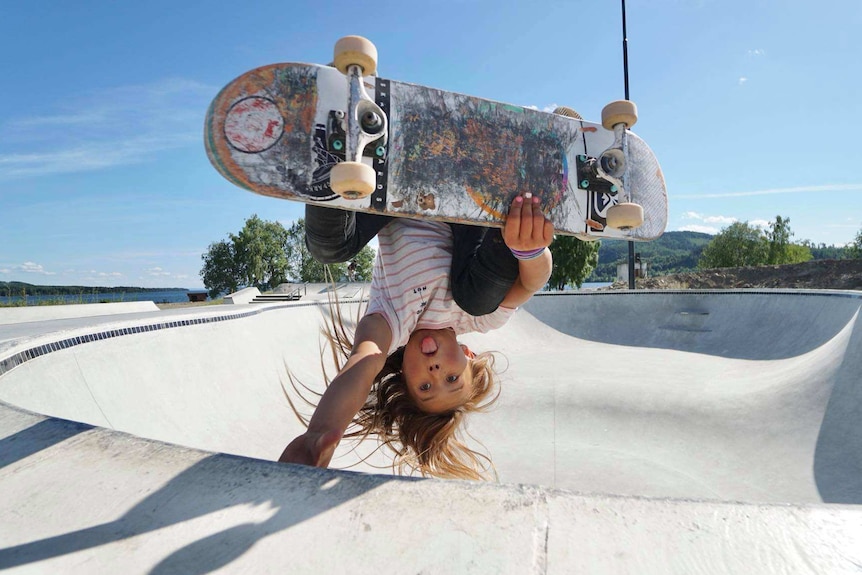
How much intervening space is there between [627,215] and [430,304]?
1286 millimetres

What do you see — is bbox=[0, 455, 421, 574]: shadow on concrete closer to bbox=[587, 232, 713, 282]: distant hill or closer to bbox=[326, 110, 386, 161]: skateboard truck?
bbox=[326, 110, 386, 161]: skateboard truck

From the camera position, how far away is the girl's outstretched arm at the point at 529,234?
2.44 metres

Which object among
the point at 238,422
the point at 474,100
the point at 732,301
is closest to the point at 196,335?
the point at 238,422

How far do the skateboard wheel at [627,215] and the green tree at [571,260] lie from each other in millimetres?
33039

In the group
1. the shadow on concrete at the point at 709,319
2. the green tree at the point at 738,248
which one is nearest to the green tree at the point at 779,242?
the green tree at the point at 738,248

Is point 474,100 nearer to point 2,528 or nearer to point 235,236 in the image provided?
point 2,528

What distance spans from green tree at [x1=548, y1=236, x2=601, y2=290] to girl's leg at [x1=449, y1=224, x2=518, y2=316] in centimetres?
3300

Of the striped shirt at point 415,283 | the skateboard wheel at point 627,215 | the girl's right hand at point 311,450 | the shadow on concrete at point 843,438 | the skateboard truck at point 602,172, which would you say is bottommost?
the shadow on concrete at point 843,438

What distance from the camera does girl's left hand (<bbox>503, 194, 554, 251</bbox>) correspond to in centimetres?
244

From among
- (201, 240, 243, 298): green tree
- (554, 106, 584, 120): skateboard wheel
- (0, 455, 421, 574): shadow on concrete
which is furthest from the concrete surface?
(201, 240, 243, 298): green tree

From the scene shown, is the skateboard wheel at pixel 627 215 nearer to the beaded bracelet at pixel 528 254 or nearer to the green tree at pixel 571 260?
the beaded bracelet at pixel 528 254

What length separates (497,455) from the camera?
482 centimetres

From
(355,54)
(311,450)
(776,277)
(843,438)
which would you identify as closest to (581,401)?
(843,438)

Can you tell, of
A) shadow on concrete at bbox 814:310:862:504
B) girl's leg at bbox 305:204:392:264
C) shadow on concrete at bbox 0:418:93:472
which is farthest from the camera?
shadow on concrete at bbox 814:310:862:504
